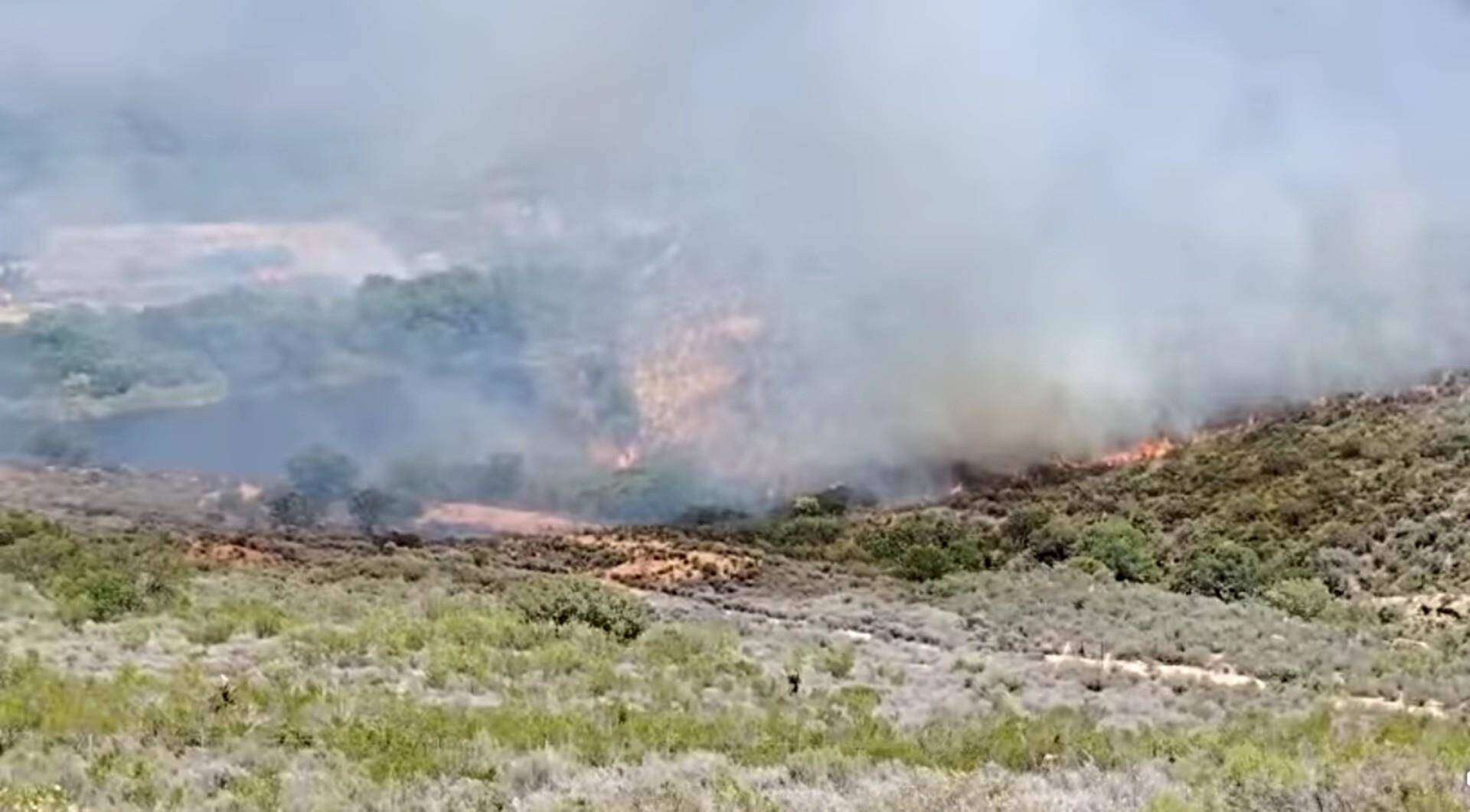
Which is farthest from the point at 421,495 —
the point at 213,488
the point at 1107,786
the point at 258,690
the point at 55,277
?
Result: the point at 1107,786

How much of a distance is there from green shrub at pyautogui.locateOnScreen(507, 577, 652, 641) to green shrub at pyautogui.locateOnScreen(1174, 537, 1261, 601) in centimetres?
2195

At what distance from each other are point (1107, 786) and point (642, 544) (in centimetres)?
3693

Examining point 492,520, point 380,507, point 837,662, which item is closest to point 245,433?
point 380,507

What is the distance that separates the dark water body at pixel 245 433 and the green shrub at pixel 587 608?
26.9 metres

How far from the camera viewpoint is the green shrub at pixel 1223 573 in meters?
44.8

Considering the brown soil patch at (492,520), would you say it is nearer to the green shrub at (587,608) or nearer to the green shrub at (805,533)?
the green shrub at (805,533)

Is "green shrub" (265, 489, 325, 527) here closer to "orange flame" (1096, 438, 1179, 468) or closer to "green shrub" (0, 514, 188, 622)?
"green shrub" (0, 514, 188, 622)

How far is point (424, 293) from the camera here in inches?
2448

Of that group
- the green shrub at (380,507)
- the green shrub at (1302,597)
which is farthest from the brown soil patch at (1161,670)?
the green shrub at (380,507)

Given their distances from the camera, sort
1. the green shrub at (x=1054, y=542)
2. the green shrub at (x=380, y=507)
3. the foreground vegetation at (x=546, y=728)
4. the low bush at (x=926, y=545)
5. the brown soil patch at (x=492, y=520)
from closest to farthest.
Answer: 1. the foreground vegetation at (x=546, y=728)
2. the low bush at (x=926, y=545)
3. the green shrub at (x=380, y=507)
4. the green shrub at (x=1054, y=542)
5. the brown soil patch at (x=492, y=520)

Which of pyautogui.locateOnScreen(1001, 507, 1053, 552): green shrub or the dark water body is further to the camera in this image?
pyautogui.locateOnScreen(1001, 507, 1053, 552): green shrub

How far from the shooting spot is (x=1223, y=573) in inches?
1815

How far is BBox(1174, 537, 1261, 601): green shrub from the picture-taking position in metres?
44.8

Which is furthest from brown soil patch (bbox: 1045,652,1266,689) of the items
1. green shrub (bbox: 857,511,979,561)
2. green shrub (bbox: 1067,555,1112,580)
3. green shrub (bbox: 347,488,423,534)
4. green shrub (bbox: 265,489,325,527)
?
green shrub (bbox: 265,489,325,527)
